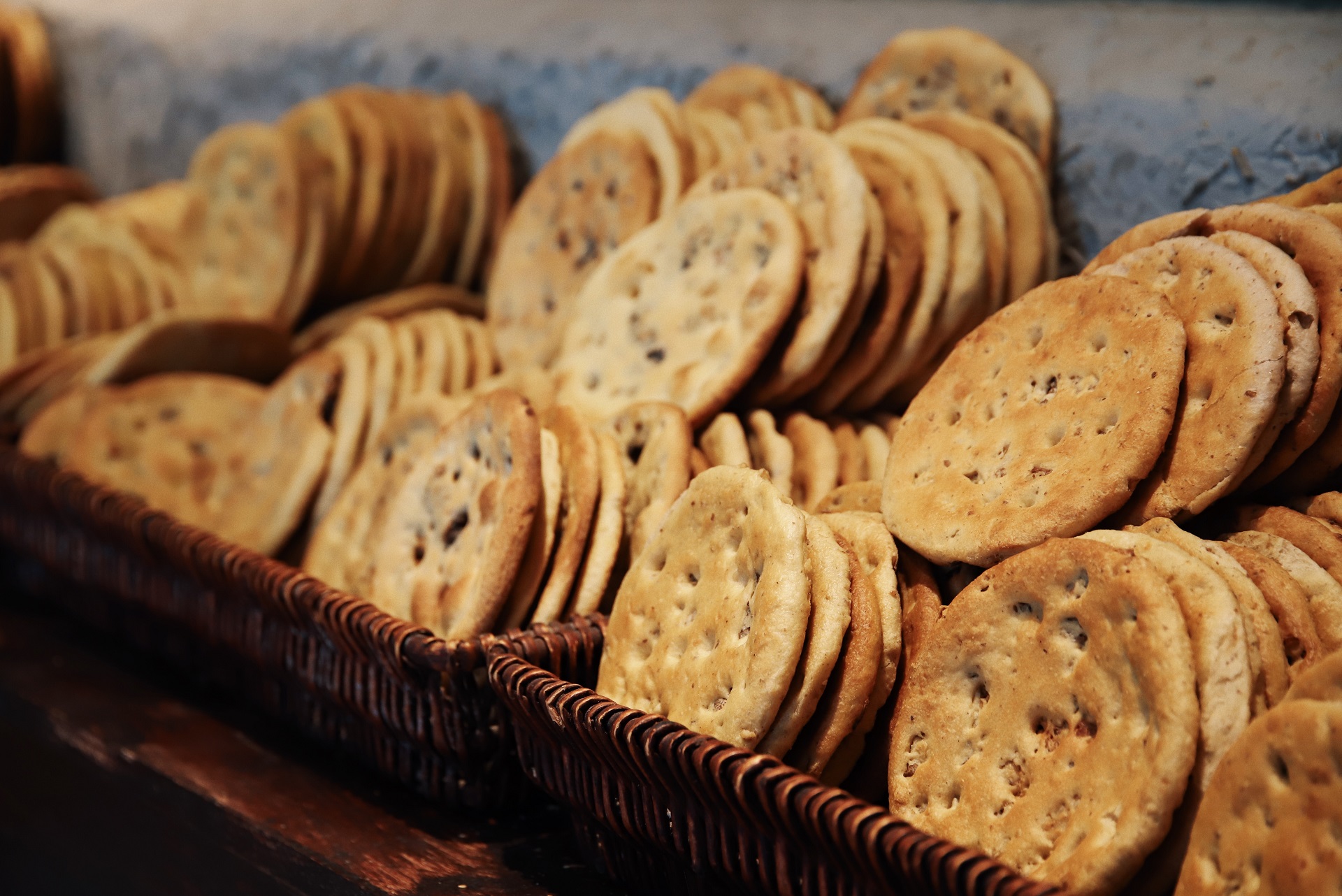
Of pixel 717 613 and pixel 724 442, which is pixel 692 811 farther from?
pixel 724 442

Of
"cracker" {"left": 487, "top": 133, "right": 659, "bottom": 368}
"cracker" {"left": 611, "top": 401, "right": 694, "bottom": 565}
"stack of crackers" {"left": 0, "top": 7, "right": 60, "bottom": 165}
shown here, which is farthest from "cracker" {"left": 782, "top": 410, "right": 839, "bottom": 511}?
"stack of crackers" {"left": 0, "top": 7, "right": 60, "bottom": 165}

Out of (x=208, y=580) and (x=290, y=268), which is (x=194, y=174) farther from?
(x=208, y=580)

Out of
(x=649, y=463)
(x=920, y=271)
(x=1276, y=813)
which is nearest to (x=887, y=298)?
(x=920, y=271)

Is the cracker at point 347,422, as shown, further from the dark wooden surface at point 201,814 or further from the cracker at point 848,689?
the cracker at point 848,689

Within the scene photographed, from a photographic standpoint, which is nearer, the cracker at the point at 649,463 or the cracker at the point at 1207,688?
the cracker at the point at 1207,688

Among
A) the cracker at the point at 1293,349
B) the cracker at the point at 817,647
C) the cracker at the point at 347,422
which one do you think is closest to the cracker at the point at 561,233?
the cracker at the point at 347,422
